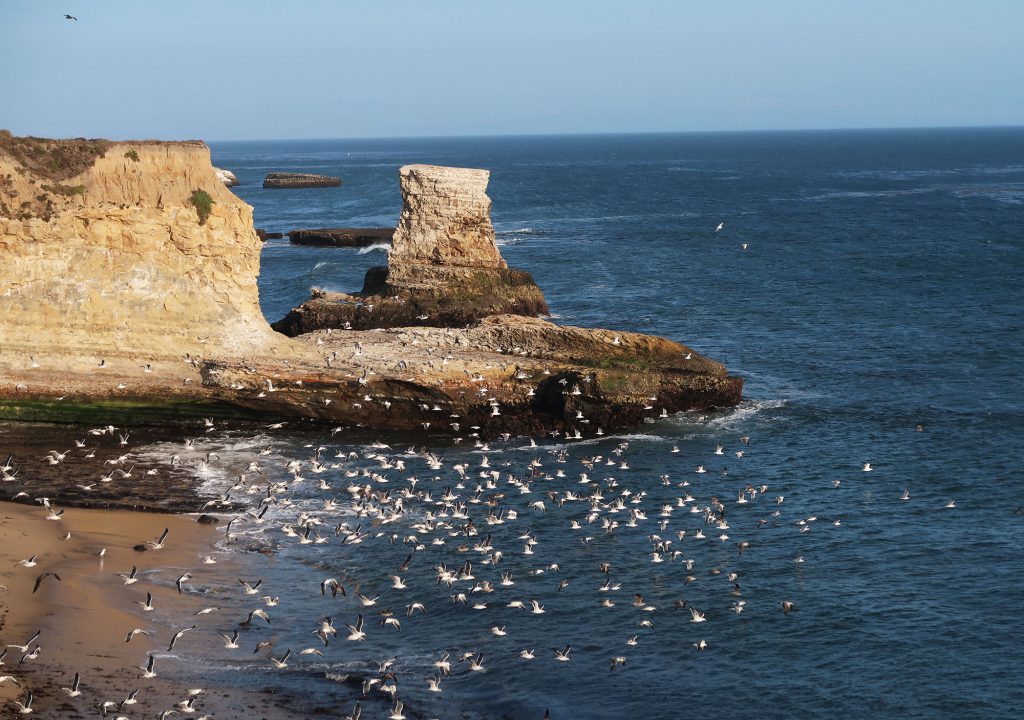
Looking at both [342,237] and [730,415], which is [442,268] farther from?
[342,237]

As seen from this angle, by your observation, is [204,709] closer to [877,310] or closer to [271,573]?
[271,573]

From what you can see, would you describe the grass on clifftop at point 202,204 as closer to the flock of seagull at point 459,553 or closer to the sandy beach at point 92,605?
the flock of seagull at point 459,553

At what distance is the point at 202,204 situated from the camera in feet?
141

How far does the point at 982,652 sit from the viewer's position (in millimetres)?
25953

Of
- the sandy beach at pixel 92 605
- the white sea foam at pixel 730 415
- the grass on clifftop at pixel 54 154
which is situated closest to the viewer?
the sandy beach at pixel 92 605

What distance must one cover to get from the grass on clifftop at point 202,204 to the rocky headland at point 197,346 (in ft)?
0.24

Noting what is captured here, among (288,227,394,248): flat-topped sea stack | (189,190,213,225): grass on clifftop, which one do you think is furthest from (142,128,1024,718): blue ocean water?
(288,227,394,248): flat-topped sea stack

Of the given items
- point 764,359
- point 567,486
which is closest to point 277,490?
point 567,486

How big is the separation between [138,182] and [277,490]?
47.0ft

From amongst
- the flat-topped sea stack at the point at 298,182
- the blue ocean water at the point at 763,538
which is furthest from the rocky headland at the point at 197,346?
the flat-topped sea stack at the point at 298,182

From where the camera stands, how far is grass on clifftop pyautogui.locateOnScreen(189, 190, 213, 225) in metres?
43.0

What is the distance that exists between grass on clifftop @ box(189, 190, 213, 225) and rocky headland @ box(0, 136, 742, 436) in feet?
0.24

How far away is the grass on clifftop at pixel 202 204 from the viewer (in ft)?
141

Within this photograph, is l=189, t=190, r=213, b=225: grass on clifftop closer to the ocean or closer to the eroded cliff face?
the eroded cliff face
